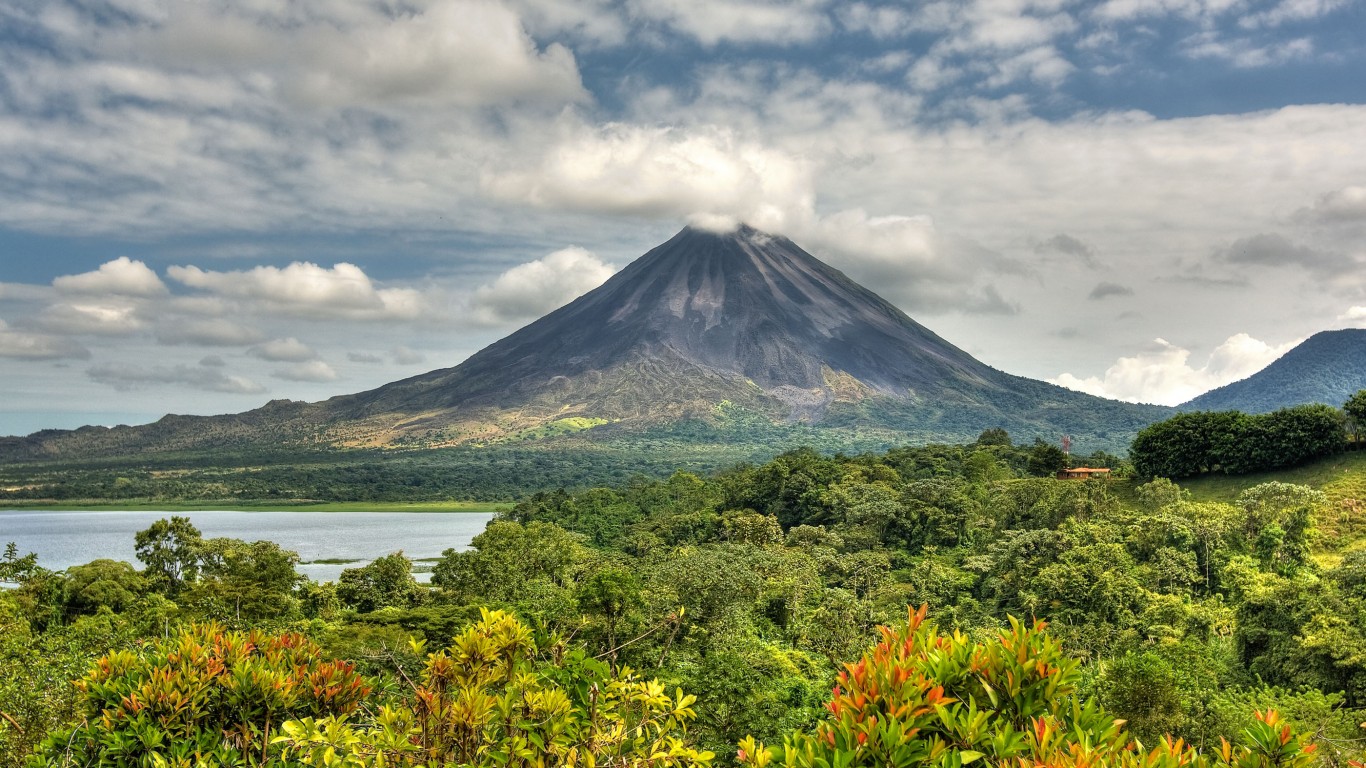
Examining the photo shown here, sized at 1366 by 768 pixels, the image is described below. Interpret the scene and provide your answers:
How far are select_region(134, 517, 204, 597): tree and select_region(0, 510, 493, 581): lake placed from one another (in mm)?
13464

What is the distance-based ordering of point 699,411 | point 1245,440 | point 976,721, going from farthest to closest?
point 699,411, point 1245,440, point 976,721

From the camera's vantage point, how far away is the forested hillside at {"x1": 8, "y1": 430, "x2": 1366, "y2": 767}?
11.0 ft

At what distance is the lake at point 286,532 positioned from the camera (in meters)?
62.0

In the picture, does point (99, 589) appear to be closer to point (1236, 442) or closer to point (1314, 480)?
point (1236, 442)

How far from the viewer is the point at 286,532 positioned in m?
81.5

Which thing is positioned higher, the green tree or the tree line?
the tree line

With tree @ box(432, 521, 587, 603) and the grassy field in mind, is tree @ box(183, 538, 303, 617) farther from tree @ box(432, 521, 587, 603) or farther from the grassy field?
the grassy field

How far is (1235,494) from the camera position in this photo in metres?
38.3

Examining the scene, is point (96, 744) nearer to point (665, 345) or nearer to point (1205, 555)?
point (1205, 555)

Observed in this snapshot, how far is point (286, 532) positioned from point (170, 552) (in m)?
49.7

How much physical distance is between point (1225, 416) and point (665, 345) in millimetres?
158448

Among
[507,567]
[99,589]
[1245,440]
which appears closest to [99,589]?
[99,589]

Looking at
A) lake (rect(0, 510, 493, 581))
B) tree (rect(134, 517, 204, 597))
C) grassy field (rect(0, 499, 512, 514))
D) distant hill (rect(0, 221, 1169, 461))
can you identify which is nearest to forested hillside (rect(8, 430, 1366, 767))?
tree (rect(134, 517, 204, 597))

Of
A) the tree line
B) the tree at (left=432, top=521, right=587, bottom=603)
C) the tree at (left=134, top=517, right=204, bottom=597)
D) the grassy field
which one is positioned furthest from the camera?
the grassy field
